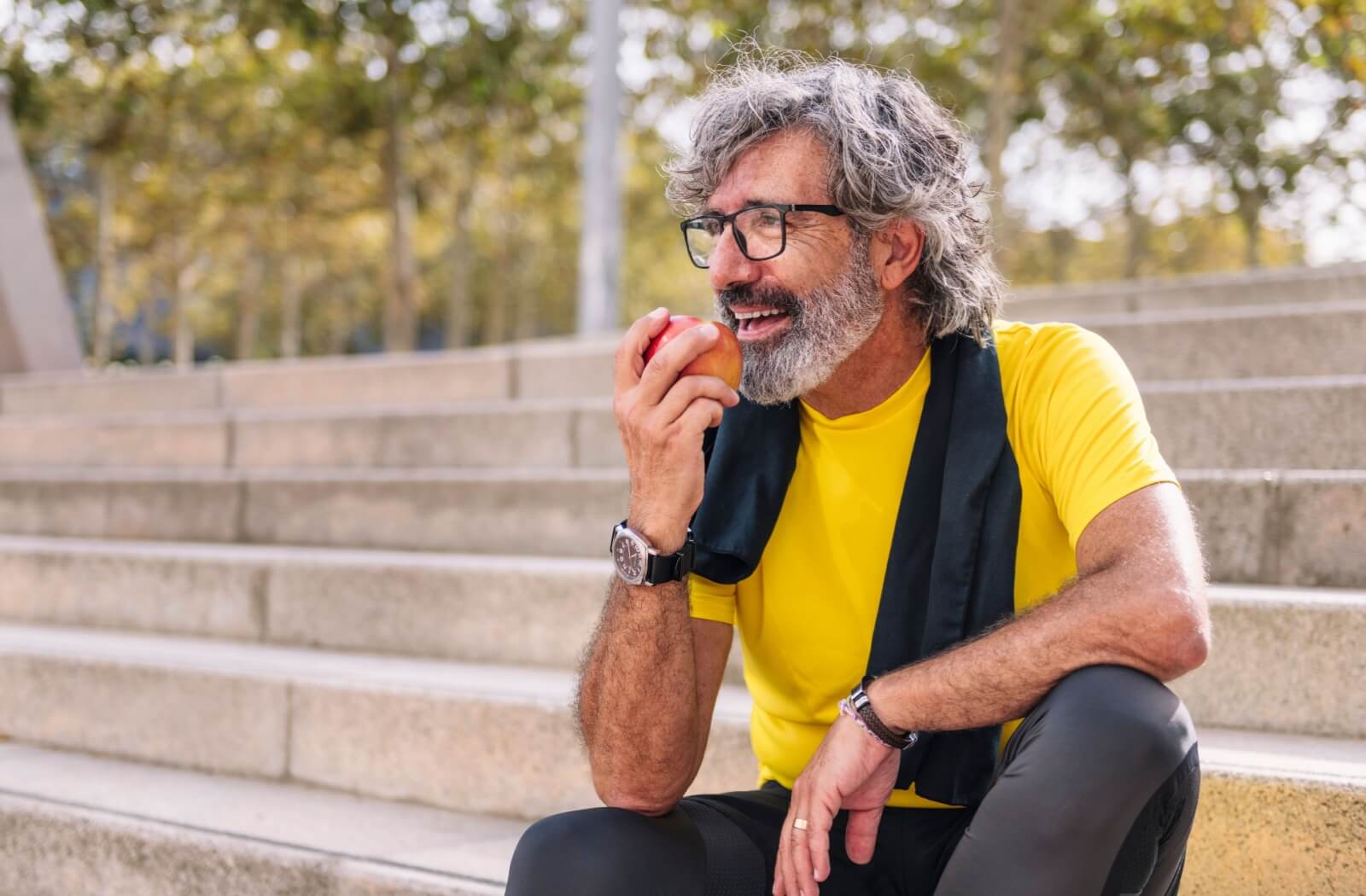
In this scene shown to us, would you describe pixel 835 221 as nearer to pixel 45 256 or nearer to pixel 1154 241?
pixel 45 256

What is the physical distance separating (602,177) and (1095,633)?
8.03m

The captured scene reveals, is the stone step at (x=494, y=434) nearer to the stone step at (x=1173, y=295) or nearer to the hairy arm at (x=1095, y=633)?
the hairy arm at (x=1095, y=633)

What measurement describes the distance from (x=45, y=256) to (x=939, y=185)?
8.49 m

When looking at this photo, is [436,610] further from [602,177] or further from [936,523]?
[602,177]

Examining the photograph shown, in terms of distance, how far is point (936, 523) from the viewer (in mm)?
1963

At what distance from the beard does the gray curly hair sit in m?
0.12

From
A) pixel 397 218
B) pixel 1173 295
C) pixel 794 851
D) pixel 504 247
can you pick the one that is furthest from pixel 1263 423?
pixel 504 247


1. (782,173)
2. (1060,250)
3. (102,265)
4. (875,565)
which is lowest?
(875,565)

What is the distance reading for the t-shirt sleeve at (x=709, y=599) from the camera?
2.09 m

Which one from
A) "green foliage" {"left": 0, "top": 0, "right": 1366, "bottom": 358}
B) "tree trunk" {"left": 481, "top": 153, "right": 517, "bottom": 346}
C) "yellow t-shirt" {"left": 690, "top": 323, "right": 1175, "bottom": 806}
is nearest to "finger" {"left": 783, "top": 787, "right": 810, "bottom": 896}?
"yellow t-shirt" {"left": 690, "top": 323, "right": 1175, "bottom": 806}

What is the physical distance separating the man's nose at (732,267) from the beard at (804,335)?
3 cm

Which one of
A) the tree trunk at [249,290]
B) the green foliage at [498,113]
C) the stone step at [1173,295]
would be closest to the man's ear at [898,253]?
the stone step at [1173,295]

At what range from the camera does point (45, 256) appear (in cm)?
884

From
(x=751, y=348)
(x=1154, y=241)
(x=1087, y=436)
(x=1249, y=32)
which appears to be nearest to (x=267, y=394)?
(x=751, y=348)
